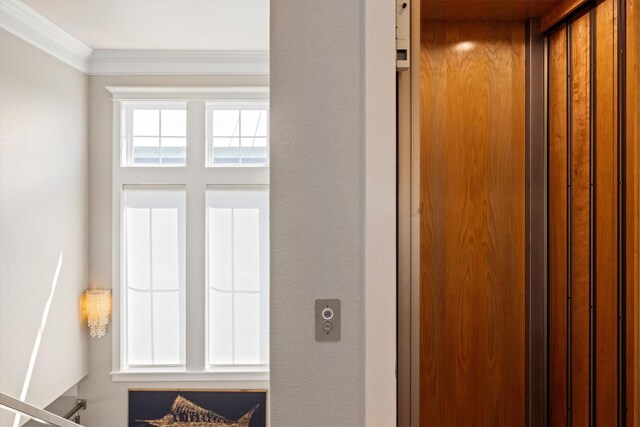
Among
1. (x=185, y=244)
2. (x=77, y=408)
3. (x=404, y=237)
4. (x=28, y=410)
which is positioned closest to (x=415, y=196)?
(x=404, y=237)

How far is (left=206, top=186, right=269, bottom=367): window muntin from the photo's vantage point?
154 inches

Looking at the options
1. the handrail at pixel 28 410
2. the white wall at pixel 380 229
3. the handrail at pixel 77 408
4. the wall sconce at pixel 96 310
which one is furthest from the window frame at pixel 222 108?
the white wall at pixel 380 229

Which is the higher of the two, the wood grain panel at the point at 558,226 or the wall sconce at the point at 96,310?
the wood grain panel at the point at 558,226

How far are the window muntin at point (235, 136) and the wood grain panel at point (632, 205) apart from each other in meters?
3.00

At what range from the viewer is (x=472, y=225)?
132cm

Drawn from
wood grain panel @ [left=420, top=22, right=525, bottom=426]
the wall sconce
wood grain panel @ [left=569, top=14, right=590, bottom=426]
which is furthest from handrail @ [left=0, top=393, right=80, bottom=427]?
the wall sconce

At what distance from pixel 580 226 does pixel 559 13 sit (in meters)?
0.55

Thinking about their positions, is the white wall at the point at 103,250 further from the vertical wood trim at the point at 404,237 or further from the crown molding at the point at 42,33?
the vertical wood trim at the point at 404,237

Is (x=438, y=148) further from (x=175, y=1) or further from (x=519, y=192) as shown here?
(x=175, y=1)

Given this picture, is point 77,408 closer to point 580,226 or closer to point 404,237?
point 404,237

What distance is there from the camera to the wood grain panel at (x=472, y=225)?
1.30 meters

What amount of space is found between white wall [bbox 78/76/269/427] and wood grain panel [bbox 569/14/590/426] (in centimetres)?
288

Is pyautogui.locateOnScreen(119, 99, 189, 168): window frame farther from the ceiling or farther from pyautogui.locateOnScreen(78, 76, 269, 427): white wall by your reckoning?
the ceiling

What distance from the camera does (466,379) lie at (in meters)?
1.33
